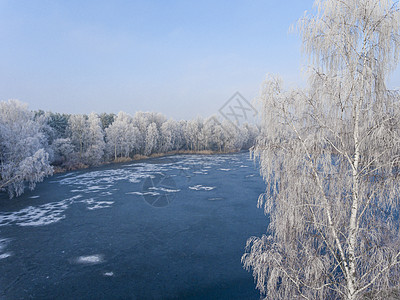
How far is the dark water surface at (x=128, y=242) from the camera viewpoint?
9055mm

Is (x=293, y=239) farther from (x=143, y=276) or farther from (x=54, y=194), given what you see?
(x=54, y=194)

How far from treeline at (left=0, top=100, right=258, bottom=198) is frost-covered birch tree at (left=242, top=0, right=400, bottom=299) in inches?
884

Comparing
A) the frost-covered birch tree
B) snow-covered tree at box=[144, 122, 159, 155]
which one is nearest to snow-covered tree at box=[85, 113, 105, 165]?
snow-covered tree at box=[144, 122, 159, 155]

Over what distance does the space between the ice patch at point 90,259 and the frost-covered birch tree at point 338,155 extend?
28.2ft

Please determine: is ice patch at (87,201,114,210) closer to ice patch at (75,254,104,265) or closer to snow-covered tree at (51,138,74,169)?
ice patch at (75,254,104,265)

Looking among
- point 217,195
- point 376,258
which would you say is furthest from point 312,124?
point 217,195

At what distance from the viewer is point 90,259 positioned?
10.8 m

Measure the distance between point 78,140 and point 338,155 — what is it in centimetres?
4172

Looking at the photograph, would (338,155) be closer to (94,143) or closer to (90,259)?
(90,259)

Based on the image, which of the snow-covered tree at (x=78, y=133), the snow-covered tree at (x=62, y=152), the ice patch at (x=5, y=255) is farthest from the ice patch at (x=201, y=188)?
the snow-covered tree at (x=78, y=133)

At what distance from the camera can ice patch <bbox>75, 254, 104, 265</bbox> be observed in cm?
1059

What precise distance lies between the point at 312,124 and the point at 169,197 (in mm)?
17503

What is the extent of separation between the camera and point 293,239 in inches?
186

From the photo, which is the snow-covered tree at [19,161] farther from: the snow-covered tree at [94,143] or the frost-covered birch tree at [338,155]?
the frost-covered birch tree at [338,155]
